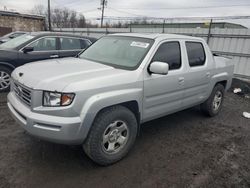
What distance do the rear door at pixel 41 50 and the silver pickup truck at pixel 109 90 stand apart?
2.96m

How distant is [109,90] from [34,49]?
461 cm

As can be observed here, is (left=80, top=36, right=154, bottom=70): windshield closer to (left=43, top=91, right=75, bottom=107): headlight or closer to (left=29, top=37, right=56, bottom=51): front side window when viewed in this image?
(left=43, top=91, right=75, bottom=107): headlight

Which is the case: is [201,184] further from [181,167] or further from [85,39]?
[85,39]

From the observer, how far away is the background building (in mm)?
23312

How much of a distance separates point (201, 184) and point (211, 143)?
1.37m

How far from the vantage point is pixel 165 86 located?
12.1ft

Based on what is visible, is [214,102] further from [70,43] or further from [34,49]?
[34,49]

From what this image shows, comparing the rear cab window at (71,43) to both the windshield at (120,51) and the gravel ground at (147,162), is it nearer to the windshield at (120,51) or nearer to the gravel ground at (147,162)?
the windshield at (120,51)

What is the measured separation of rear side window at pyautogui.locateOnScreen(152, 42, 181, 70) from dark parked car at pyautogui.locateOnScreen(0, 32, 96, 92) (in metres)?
4.16

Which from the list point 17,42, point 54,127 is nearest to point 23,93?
point 54,127

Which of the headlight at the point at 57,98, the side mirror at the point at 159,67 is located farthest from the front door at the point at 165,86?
the headlight at the point at 57,98

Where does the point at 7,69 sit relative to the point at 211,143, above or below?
above

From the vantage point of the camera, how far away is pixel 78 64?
11.6ft

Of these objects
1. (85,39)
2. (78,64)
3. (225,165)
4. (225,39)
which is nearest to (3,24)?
(85,39)
